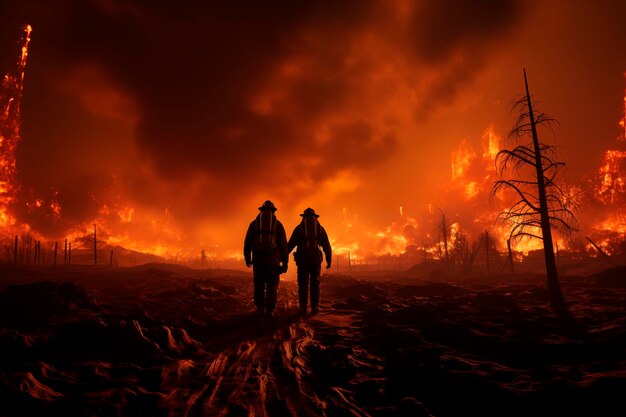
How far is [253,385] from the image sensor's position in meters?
3.60

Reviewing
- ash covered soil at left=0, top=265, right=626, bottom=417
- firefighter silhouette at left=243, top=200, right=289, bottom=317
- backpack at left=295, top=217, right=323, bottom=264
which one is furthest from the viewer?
backpack at left=295, top=217, right=323, bottom=264

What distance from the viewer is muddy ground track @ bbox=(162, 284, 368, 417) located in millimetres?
2961

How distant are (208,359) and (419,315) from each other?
5.05 meters

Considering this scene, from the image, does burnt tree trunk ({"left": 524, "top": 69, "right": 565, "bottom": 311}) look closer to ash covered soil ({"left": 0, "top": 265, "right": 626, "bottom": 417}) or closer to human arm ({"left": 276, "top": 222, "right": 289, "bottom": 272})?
ash covered soil ({"left": 0, "top": 265, "right": 626, "bottom": 417})

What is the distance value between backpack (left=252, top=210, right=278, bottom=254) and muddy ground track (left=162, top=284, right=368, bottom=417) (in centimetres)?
300

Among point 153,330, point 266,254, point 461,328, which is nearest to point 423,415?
point 461,328

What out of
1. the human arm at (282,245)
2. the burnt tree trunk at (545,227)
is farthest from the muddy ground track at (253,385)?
the burnt tree trunk at (545,227)

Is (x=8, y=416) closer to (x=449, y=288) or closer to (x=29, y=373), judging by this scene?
(x=29, y=373)

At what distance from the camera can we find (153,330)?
5.38 meters

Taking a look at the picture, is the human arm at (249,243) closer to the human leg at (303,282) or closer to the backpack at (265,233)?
the backpack at (265,233)

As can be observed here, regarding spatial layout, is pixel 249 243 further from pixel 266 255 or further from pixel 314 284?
pixel 314 284

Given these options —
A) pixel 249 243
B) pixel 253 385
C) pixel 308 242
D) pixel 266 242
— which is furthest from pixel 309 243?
pixel 253 385

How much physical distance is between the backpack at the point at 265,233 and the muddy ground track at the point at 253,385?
3.00 metres

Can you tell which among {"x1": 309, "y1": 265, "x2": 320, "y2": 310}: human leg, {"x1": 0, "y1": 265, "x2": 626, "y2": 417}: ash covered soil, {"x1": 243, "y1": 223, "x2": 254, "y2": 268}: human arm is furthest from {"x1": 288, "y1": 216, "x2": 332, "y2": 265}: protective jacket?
{"x1": 0, "y1": 265, "x2": 626, "y2": 417}: ash covered soil
